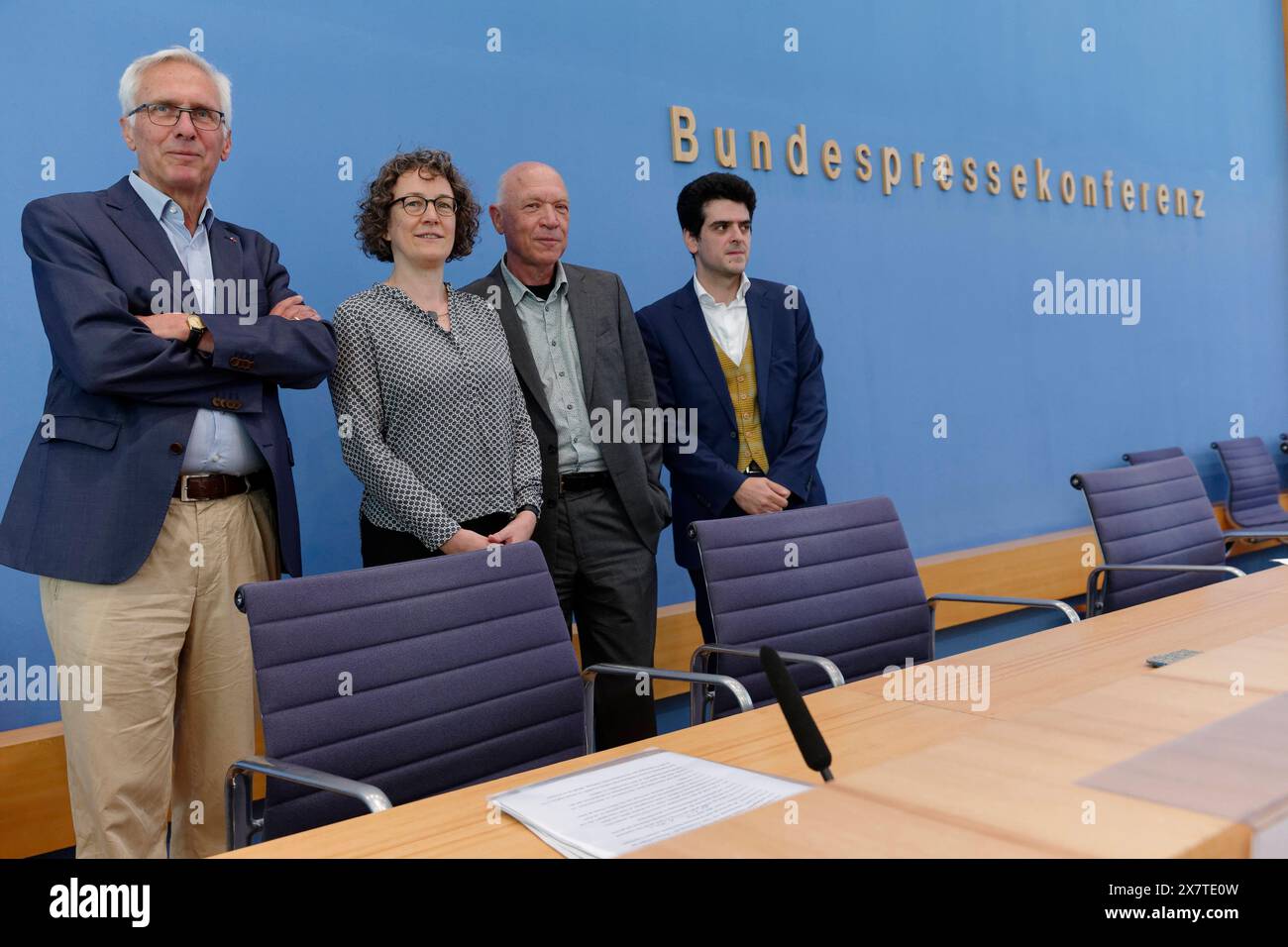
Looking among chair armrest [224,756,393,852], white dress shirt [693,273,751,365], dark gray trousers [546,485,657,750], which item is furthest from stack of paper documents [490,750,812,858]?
white dress shirt [693,273,751,365]

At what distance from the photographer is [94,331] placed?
6.68 feet

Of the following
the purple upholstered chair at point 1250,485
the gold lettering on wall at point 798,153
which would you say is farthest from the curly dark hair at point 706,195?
the purple upholstered chair at point 1250,485

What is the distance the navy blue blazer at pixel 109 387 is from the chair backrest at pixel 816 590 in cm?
102

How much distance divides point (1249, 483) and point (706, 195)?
4.48 metres

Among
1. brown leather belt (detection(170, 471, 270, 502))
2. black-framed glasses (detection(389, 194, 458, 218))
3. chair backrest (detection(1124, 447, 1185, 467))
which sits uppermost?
black-framed glasses (detection(389, 194, 458, 218))

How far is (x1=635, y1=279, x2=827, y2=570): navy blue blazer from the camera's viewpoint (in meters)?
3.07

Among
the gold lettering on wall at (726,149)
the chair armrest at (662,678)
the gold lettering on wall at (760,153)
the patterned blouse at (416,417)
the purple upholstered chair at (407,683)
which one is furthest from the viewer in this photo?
the gold lettering on wall at (760,153)

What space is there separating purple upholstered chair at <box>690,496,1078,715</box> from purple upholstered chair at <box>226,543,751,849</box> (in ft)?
0.90

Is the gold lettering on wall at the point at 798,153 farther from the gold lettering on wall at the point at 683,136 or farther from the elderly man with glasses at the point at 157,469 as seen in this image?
the elderly man with glasses at the point at 157,469

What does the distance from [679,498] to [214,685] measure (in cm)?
143

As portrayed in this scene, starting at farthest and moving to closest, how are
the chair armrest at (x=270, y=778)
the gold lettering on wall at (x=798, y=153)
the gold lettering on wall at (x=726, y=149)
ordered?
the gold lettering on wall at (x=798, y=153), the gold lettering on wall at (x=726, y=149), the chair armrest at (x=270, y=778)

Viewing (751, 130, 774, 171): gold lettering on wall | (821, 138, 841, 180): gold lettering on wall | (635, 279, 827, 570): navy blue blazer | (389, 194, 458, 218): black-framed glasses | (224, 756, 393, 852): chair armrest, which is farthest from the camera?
(821, 138, 841, 180): gold lettering on wall

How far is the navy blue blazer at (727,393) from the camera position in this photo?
3072 millimetres

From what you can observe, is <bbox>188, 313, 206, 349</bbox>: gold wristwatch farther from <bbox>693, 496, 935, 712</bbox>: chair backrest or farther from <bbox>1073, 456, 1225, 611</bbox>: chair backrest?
<bbox>1073, 456, 1225, 611</bbox>: chair backrest
